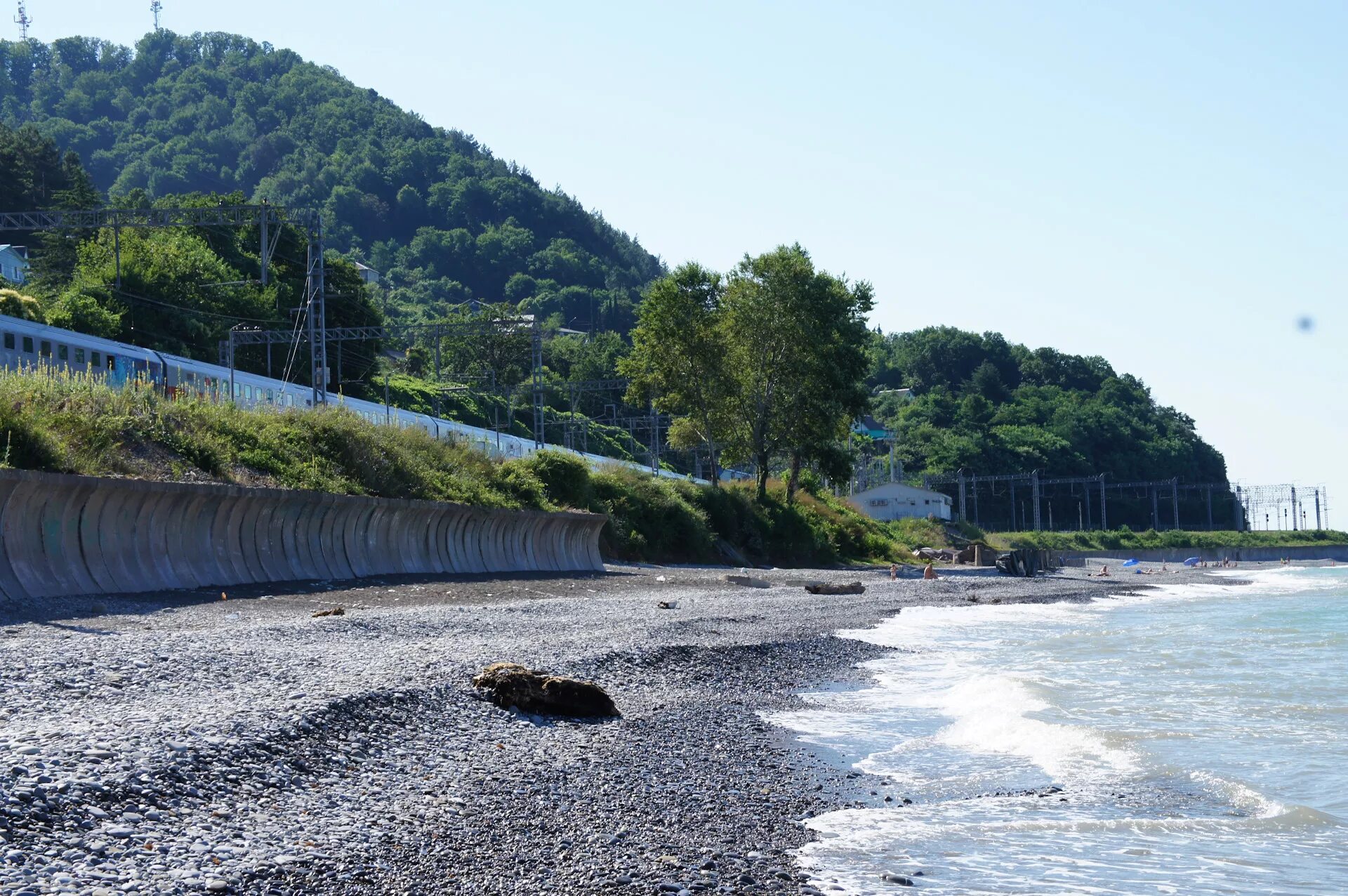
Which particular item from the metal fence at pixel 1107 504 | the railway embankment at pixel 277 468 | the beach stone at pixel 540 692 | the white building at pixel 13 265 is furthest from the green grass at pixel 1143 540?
the beach stone at pixel 540 692

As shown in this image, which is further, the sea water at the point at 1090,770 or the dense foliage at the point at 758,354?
the dense foliage at the point at 758,354

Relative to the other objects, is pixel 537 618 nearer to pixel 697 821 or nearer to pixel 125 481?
pixel 125 481

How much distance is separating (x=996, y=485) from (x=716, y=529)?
376 ft

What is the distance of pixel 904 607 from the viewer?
3097 centimetres

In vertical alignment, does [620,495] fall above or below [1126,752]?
above

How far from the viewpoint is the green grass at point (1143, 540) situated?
126 metres

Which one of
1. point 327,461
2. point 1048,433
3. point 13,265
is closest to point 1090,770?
point 327,461

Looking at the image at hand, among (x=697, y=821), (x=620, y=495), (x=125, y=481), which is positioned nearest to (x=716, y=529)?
(x=620, y=495)

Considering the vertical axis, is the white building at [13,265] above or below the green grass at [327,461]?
above

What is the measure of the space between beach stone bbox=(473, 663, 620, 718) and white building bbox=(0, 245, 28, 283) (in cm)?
8593

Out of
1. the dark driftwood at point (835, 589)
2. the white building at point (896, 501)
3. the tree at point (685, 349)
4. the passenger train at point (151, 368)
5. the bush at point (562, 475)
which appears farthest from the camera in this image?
the white building at point (896, 501)

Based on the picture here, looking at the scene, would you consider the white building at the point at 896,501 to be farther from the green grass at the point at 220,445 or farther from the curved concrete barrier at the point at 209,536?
the curved concrete barrier at the point at 209,536

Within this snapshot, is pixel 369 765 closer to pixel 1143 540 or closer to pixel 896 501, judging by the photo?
pixel 896 501

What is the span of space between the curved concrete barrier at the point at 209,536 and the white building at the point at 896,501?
260 ft
